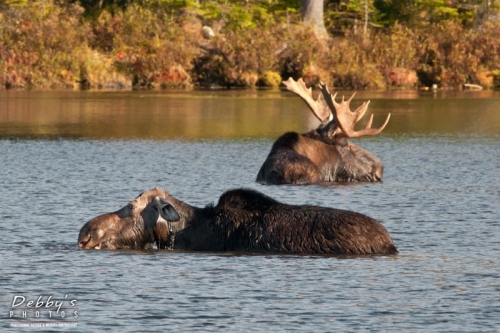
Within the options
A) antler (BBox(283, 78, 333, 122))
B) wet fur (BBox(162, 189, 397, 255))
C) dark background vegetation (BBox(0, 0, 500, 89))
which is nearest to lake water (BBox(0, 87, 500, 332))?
wet fur (BBox(162, 189, 397, 255))

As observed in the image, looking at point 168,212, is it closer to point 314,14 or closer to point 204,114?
point 204,114

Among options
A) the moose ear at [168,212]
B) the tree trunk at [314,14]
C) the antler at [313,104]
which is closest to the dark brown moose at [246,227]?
the moose ear at [168,212]

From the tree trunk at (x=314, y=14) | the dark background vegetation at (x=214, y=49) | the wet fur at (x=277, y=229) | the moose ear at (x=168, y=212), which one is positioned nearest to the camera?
the wet fur at (x=277, y=229)

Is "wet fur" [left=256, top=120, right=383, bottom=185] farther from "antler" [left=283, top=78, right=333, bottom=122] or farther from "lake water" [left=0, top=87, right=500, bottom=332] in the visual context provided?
"antler" [left=283, top=78, right=333, bottom=122]

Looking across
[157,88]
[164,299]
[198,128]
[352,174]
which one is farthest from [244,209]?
[157,88]

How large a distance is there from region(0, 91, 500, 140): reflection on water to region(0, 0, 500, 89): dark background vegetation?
15.1ft

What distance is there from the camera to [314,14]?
59.3 meters

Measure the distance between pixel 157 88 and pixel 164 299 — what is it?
1777 inches

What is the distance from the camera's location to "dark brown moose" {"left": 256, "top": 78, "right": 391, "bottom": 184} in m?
19.6

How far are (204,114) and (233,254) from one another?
26.4 metres

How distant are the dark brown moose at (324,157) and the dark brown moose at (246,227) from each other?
6570 mm

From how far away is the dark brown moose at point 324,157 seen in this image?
19.6 metres

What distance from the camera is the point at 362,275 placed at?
1168 cm

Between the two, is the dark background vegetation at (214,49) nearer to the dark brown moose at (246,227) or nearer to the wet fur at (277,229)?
the dark brown moose at (246,227)
